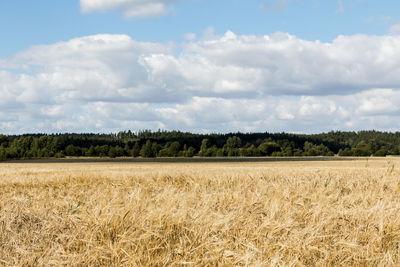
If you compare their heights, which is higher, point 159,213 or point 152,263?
point 159,213

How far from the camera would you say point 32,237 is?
7.18 m

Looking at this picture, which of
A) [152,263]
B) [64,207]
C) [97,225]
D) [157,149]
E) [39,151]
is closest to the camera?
[152,263]

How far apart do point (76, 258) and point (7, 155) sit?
13206cm

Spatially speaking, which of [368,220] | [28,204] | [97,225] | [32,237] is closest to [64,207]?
[28,204]

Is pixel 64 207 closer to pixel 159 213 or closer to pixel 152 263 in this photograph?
pixel 159 213

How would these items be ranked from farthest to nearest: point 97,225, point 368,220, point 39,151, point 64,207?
point 39,151
point 64,207
point 368,220
point 97,225

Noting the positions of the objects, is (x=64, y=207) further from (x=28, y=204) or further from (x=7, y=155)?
(x=7, y=155)

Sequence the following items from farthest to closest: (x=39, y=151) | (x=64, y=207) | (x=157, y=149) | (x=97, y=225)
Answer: (x=157, y=149) < (x=39, y=151) < (x=64, y=207) < (x=97, y=225)

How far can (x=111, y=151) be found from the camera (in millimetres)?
146500

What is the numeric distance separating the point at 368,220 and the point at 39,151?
148 metres

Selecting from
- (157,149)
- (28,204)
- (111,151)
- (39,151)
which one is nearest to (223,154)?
(157,149)

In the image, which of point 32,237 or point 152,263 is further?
point 32,237

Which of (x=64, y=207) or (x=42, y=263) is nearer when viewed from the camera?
(x=42, y=263)

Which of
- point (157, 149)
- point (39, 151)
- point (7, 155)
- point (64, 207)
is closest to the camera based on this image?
point (64, 207)
